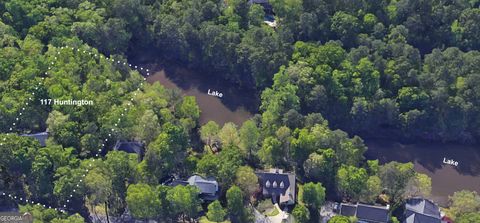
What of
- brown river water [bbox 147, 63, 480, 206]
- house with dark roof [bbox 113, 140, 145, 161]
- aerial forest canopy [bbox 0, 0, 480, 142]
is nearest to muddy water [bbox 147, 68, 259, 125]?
brown river water [bbox 147, 63, 480, 206]

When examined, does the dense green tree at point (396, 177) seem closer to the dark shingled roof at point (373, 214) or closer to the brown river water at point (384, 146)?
the dark shingled roof at point (373, 214)

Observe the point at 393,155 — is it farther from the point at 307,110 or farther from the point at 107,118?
the point at 107,118

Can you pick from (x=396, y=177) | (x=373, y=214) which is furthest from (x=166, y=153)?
(x=396, y=177)

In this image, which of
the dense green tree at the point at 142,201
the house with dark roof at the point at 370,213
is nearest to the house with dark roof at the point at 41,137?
the dense green tree at the point at 142,201

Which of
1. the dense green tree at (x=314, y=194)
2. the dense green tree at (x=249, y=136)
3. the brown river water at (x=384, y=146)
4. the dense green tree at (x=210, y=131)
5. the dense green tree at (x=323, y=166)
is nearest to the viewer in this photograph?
the dense green tree at (x=314, y=194)

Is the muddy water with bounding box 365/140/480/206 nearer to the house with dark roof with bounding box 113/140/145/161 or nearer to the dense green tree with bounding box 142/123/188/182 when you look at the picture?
the dense green tree with bounding box 142/123/188/182

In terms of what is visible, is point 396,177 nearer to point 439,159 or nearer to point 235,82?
point 439,159
